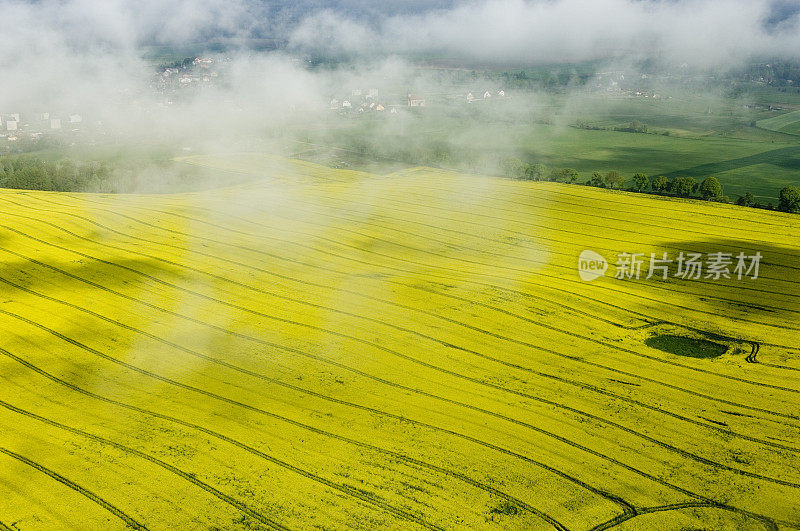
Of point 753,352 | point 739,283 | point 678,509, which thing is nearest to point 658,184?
point 739,283

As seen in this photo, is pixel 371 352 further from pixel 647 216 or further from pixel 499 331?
pixel 647 216

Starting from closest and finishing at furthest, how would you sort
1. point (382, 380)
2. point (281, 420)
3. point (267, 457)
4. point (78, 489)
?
point (78, 489) → point (267, 457) → point (281, 420) → point (382, 380)

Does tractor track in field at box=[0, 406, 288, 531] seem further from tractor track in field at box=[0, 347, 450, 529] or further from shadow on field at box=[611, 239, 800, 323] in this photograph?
shadow on field at box=[611, 239, 800, 323]

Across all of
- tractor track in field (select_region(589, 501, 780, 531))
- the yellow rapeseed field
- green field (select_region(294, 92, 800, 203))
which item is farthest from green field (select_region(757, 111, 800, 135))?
tractor track in field (select_region(589, 501, 780, 531))

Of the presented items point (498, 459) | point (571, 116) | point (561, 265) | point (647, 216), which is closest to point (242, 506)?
point (498, 459)

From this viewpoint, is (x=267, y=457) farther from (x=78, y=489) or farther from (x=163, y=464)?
(x=78, y=489)
